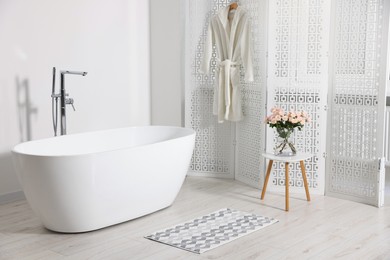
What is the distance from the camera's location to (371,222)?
4.42 m

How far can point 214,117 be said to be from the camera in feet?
19.4

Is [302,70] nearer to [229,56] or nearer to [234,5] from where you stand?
[229,56]

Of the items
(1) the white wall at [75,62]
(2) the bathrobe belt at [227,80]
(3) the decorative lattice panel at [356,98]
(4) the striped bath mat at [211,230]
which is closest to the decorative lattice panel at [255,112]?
(2) the bathrobe belt at [227,80]

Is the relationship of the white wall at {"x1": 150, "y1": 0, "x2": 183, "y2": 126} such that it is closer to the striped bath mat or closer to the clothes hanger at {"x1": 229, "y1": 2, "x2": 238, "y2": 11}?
the clothes hanger at {"x1": 229, "y1": 2, "x2": 238, "y2": 11}

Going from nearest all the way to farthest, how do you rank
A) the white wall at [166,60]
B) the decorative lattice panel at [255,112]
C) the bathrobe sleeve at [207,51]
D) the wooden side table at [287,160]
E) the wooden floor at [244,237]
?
the wooden floor at [244,237] < the wooden side table at [287,160] < the decorative lattice panel at [255,112] < the bathrobe sleeve at [207,51] < the white wall at [166,60]

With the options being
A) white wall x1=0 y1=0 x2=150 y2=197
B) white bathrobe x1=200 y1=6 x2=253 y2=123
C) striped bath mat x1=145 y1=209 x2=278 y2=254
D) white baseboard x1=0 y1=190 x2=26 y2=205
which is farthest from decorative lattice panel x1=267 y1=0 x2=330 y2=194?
white baseboard x1=0 y1=190 x2=26 y2=205

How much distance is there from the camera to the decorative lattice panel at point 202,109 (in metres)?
5.80

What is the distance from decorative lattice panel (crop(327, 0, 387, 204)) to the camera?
477cm

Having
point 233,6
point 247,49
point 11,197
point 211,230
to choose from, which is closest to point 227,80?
point 247,49

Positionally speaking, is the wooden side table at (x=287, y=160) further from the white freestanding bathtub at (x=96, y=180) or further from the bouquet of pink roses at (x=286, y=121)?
the white freestanding bathtub at (x=96, y=180)

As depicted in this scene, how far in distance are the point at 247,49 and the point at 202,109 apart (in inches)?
34.1

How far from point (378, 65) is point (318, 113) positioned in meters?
0.68

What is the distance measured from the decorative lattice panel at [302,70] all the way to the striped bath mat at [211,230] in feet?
3.19

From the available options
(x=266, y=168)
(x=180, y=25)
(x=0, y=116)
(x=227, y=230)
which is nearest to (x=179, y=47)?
(x=180, y=25)
